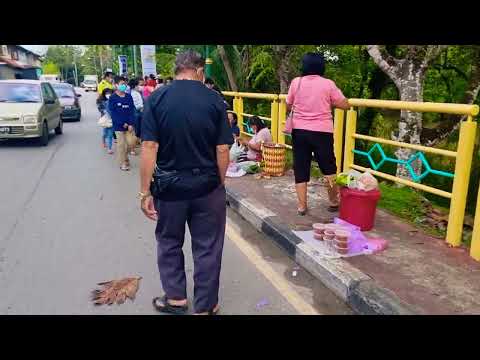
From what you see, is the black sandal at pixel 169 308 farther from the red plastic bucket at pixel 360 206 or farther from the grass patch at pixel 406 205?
the grass patch at pixel 406 205

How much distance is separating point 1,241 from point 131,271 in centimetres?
179

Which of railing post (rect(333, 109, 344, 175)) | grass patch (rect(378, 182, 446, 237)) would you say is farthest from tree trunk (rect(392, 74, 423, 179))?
railing post (rect(333, 109, 344, 175))

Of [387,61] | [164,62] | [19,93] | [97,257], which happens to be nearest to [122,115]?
[97,257]

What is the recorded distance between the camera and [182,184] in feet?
9.43

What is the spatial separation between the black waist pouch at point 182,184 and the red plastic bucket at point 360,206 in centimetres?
198

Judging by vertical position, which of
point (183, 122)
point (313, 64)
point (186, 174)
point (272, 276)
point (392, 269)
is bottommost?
point (272, 276)

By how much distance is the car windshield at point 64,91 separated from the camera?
58.0ft

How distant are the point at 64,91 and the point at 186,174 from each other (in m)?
17.2

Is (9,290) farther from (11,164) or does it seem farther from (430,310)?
(11,164)

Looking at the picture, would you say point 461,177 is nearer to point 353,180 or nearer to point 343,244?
point 353,180
